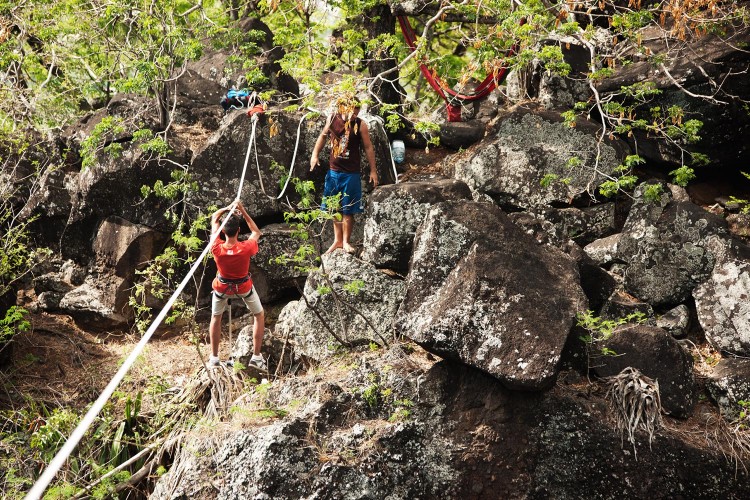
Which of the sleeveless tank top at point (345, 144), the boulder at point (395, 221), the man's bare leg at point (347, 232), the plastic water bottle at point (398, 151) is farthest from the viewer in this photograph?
the plastic water bottle at point (398, 151)

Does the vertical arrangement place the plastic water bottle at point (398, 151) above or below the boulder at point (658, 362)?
above

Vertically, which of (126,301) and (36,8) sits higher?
(36,8)

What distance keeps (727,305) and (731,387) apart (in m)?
1.00

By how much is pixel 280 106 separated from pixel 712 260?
535cm

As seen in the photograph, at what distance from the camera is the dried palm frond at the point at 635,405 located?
587 centimetres

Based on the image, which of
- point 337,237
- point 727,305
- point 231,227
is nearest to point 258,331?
point 231,227

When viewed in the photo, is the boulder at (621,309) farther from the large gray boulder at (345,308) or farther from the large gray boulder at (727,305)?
the large gray boulder at (345,308)

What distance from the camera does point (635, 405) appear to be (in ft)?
19.5

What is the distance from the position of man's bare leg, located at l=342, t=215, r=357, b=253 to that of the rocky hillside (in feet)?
0.82

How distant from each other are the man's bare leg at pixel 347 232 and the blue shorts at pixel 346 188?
0.25 feet

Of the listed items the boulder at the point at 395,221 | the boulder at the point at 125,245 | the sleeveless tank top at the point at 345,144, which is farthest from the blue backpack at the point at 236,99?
the boulder at the point at 395,221

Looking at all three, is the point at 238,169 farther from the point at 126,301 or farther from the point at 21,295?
the point at 21,295

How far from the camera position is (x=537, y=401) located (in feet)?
19.6

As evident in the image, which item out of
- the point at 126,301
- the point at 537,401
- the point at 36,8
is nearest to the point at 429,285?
the point at 537,401
